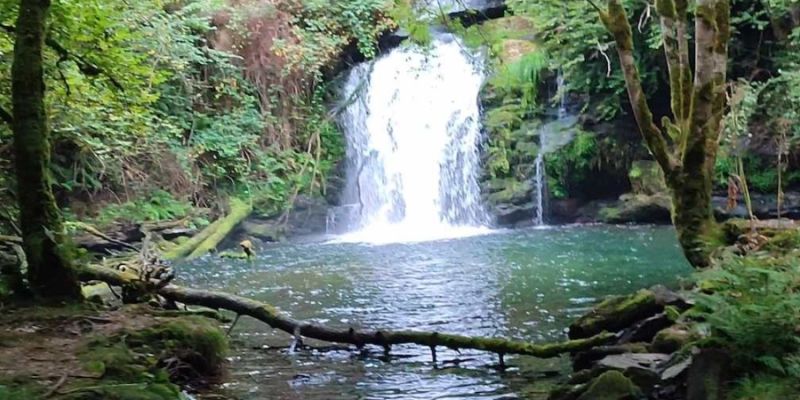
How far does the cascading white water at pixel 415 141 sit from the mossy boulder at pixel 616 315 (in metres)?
14.8

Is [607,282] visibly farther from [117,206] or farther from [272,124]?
[272,124]

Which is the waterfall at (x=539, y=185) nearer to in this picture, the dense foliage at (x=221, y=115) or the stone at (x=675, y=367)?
the dense foliage at (x=221, y=115)

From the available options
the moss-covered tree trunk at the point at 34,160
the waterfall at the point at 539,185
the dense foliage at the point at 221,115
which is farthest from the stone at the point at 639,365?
the waterfall at the point at 539,185

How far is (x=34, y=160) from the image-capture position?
6922mm

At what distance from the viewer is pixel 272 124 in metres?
24.2

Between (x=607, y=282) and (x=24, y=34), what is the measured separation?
8.47m

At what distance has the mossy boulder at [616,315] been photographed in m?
7.69

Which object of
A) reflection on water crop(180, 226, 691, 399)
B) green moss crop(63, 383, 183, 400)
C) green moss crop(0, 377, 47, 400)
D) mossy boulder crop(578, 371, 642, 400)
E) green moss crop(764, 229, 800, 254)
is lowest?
reflection on water crop(180, 226, 691, 399)

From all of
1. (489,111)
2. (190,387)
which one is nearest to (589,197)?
(489,111)

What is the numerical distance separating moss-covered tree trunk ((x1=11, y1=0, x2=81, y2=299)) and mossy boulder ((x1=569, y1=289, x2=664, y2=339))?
4.67 m

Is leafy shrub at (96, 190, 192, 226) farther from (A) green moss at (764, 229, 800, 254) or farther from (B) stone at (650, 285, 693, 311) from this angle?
(A) green moss at (764, 229, 800, 254)

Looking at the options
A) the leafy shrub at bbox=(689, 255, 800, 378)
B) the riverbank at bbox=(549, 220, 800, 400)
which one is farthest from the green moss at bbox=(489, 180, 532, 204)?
the leafy shrub at bbox=(689, 255, 800, 378)

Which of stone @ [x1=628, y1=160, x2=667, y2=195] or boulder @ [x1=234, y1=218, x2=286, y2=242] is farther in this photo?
stone @ [x1=628, y1=160, x2=667, y2=195]

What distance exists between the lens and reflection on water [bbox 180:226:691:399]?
6887 millimetres
